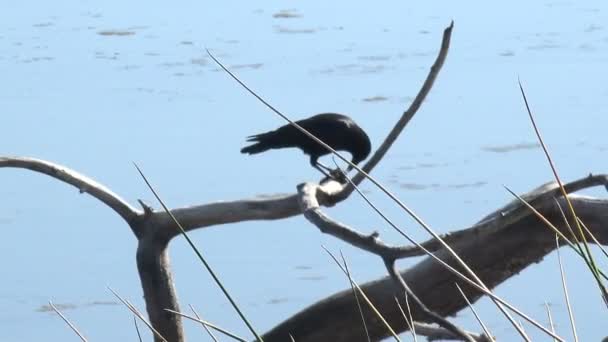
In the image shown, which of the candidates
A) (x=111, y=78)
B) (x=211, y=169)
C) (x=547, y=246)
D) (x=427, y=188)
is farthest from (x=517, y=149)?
(x=547, y=246)

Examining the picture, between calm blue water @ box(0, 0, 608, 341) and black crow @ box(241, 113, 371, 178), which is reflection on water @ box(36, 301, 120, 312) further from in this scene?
black crow @ box(241, 113, 371, 178)

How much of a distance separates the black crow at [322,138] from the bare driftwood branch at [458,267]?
315 mm

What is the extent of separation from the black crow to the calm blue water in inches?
24.5

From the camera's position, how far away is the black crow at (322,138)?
120 inches

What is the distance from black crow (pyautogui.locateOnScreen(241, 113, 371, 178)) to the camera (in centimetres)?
304

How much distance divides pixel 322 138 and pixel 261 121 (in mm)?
2001

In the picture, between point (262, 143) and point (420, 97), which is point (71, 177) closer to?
point (262, 143)

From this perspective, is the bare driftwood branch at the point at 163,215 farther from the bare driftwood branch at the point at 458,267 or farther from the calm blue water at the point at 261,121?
the calm blue water at the point at 261,121

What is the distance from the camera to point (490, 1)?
24.1 feet

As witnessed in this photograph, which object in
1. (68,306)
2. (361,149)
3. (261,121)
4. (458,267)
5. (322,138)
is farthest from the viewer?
(261,121)

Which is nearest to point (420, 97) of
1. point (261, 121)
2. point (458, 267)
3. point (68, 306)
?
point (458, 267)

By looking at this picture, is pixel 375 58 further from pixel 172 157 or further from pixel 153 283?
pixel 153 283

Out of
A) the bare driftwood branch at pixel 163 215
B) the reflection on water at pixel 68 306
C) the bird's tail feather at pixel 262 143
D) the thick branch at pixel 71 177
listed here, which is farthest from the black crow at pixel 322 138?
the reflection on water at pixel 68 306

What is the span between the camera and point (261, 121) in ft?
16.5
